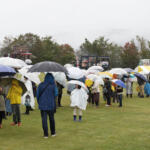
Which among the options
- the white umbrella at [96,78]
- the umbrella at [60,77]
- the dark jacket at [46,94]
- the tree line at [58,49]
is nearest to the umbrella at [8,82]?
the dark jacket at [46,94]

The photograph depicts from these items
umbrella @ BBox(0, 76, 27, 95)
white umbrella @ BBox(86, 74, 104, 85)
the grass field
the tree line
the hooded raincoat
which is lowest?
the grass field

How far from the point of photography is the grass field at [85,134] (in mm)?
6969

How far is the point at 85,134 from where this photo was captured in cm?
827

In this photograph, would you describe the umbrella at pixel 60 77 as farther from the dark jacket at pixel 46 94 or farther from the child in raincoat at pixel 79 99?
the dark jacket at pixel 46 94

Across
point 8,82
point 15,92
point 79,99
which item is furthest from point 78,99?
point 8,82

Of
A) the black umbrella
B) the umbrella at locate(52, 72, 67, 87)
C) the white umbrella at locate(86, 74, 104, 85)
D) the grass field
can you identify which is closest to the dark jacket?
the black umbrella

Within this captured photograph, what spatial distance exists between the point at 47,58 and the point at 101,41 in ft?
48.2

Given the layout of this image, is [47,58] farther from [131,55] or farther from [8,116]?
[8,116]

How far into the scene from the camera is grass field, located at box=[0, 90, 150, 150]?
22.9 ft

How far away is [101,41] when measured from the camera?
7025 centimetres

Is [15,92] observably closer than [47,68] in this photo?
No

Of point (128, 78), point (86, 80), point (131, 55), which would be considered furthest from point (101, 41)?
point (86, 80)

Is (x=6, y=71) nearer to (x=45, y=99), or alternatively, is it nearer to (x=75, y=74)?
(x=45, y=99)

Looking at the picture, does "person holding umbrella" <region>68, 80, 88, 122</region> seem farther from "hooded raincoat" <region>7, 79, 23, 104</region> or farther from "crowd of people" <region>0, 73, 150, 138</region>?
"hooded raincoat" <region>7, 79, 23, 104</region>
